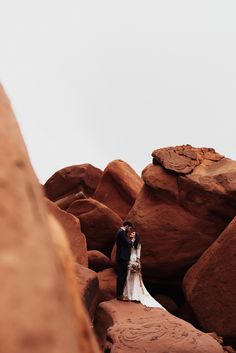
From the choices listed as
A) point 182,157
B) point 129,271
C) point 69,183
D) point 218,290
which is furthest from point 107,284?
point 69,183

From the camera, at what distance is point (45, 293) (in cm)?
82

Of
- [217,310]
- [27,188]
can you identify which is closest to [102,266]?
[217,310]

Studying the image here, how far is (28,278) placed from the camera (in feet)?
2.75

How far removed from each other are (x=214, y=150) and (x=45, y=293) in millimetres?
11266

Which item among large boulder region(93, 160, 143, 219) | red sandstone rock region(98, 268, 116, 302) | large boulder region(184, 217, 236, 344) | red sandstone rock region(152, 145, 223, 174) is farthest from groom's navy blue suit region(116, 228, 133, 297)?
large boulder region(93, 160, 143, 219)

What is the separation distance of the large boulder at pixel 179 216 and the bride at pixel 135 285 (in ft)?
4.50

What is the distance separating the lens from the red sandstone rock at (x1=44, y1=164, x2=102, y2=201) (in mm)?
15758

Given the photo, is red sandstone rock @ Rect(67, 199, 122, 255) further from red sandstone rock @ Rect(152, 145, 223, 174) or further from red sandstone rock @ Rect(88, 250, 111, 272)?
red sandstone rock @ Rect(152, 145, 223, 174)

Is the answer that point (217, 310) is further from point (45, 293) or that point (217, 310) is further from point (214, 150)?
point (45, 293)

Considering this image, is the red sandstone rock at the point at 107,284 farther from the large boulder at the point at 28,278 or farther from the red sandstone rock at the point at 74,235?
the large boulder at the point at 28,278

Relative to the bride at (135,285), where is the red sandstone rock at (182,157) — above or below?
above

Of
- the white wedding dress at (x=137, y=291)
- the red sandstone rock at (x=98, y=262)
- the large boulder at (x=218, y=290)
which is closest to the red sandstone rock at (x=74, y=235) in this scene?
the red sandstone rock at (x=98, y=262)

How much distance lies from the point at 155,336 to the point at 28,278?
599cm

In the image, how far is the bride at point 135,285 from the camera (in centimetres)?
870
